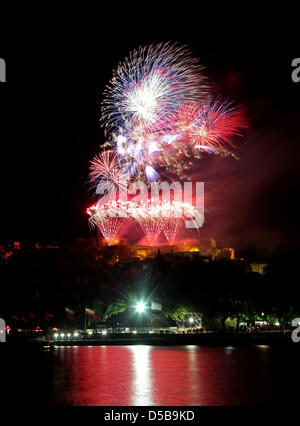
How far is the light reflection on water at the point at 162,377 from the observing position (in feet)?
102

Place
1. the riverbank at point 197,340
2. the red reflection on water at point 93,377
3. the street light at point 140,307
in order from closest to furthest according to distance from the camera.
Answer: the red reflection on water at point 93,377, the riverbank at point 197,340, the street light at point 140,307

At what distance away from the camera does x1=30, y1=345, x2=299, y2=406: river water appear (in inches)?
1222

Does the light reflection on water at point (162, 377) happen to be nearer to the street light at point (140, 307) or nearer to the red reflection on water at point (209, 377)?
the red reflection on water at point (209, 377)

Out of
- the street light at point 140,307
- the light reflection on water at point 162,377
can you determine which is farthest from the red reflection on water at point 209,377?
the street light at point 140,307

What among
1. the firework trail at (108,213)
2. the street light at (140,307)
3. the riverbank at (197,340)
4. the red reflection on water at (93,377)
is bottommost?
the red reflection on water at (93,377)

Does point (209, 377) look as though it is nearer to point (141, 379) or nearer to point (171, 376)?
point (171, 376)

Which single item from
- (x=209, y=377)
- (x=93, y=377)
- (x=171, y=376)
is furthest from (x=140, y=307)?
(x=209, y=377)

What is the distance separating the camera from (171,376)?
37.1 meters

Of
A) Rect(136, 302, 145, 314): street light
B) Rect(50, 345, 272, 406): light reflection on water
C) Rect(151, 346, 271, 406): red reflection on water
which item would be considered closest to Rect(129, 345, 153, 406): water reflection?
Rect(50, 345, 272, 406): light reflection on water

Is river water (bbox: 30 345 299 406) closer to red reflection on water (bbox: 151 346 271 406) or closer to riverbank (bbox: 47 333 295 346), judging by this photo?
red reflection on water (bbox: 151 346 271 406)

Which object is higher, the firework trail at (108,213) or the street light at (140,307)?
the firework trail at (108,213)

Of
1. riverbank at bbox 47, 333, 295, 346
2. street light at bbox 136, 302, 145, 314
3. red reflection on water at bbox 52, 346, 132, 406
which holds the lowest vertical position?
red reflection on water at bbox 52, 346, 132, 406

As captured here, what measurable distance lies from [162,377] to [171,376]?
0.69 metres

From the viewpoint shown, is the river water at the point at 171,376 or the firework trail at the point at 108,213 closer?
the river water at the point at 171,376
